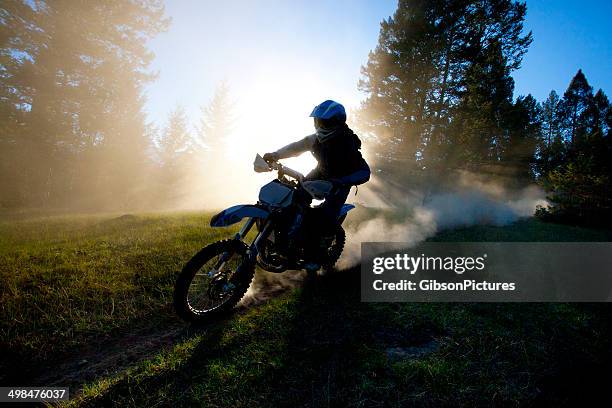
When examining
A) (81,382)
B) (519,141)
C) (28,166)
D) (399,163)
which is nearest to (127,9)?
(28,166)

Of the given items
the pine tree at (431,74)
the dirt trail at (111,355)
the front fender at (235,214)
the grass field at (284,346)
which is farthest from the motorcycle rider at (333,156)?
the pine tree at (431,74)

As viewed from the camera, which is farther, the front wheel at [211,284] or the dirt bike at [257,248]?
the dirt bike at [257,248]

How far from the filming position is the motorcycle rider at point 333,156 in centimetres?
422

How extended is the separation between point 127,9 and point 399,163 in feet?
75.5

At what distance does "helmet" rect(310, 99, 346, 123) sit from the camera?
163 inches

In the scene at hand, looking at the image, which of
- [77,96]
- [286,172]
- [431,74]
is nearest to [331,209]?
[286,172]

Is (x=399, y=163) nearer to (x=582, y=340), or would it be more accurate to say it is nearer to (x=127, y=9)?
(x=582, y=340)

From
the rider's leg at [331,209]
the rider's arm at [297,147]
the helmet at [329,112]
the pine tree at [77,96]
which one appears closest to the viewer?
the helmet at [329,112]

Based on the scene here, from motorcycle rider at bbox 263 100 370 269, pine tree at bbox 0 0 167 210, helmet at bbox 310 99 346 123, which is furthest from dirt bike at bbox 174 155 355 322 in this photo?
pine tree at bbox 0 0 167 210

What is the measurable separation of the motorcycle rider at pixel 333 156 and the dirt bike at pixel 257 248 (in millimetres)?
297

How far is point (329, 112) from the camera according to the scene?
414 cm

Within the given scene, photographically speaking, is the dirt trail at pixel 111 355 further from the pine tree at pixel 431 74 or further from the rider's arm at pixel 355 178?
the pine tree at pixel 431 74

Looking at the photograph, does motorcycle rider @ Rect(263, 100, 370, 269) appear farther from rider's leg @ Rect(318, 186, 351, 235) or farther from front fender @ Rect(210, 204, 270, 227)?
front fender @ Rect(210, 204, 270, 227)

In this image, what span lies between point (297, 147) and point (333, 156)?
0.70 m
